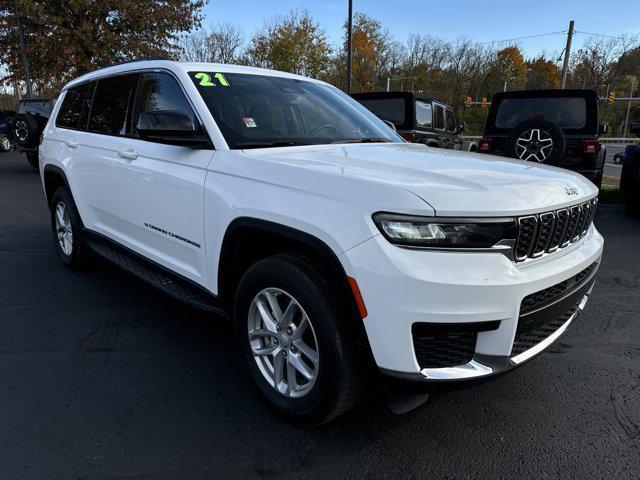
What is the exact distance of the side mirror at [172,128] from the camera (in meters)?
2.63

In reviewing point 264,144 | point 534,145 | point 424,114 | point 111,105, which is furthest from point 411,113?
point 264,144

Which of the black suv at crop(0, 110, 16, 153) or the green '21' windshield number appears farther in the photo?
the black suv at crop(0, 110, 16, 153)

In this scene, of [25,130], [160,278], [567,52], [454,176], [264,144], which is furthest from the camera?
[567,52]

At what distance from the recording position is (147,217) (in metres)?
3.22

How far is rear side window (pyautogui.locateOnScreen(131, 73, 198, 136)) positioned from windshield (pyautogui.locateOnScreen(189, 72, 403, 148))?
140mm

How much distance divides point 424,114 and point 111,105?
6888mm

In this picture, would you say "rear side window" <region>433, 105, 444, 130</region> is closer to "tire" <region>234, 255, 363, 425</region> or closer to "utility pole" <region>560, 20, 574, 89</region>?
"tire" <region>234, 255, 363, 425</region>

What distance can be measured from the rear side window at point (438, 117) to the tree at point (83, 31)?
18507 mm

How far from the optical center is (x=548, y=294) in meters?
2.13

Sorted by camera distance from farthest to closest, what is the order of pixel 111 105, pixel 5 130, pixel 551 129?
pixel 5 130, pixel 551 129, pixel 111 105

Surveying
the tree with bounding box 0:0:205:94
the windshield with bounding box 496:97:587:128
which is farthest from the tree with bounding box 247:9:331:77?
the windshield with bounding box 496:97:587:128

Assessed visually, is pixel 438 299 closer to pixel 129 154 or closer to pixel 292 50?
pixel 129 154

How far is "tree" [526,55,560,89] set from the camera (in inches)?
2279

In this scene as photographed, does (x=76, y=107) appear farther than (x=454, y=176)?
Yes
